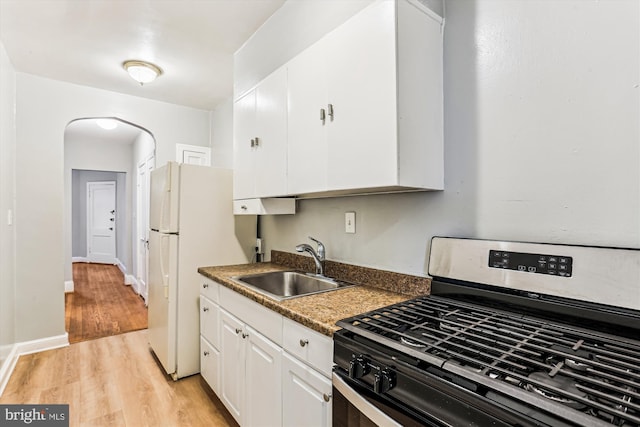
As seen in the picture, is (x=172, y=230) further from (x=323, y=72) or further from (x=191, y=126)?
(x=191, y=126)

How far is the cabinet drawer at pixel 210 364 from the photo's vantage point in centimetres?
208

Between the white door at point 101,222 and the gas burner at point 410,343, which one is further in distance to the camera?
the white door at point 101,222

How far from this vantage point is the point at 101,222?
775 centimetres

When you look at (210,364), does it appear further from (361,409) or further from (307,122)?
(307,122)

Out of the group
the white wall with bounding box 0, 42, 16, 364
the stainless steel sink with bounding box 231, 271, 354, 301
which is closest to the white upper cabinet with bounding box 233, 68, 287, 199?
the stainless steel sink with bounding box 231, 271, 354, 301

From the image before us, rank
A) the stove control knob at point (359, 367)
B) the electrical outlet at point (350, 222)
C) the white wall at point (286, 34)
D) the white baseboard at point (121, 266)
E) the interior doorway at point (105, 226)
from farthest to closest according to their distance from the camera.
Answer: the white baseboard at point (121, 266)
the interior doorway at point (105, 226)
the electrical outlet at point (350, 222)
the white wall at point (286, 34)
the stove control knob at point (359, 367)

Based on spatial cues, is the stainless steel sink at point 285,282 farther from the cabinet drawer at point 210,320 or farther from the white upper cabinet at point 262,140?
the white upper cabinet at point 262,140

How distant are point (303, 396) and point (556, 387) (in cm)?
88

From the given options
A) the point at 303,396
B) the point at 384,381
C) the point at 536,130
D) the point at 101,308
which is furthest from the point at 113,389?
the point at 536,130

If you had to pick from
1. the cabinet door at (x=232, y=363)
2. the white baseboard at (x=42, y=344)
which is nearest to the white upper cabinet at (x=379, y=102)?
the cabinet door at (x=232, y=363)

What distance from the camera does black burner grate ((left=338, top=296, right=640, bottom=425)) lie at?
2.09 ft

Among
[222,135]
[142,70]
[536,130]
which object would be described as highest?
[142,70]

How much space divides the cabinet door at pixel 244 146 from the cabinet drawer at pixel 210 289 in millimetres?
611

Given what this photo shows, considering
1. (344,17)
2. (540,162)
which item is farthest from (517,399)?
(344,17)
